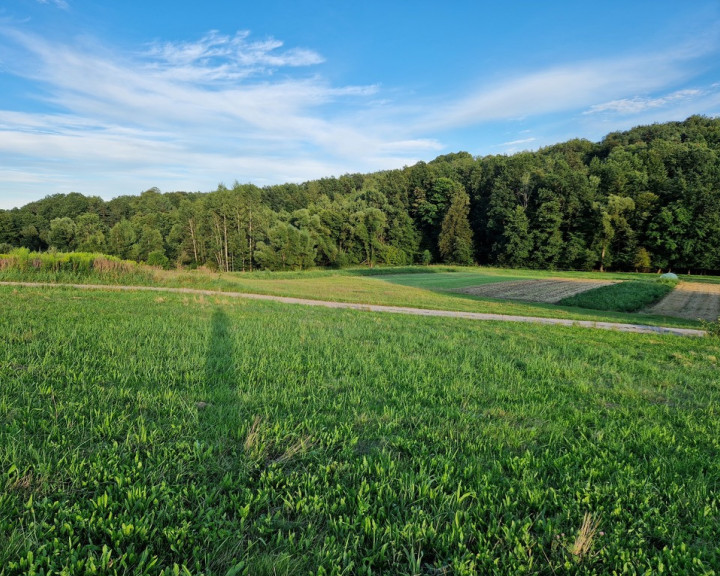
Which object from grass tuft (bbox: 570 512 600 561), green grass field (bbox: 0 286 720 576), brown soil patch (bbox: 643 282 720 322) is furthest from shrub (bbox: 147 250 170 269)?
grass tuft (bbox: 570 512 600 561)

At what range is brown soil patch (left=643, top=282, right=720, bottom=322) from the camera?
69.8ft

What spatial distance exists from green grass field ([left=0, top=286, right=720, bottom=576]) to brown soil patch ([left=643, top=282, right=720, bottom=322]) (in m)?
19.3

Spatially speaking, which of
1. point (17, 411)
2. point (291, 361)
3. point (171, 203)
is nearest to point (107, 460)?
point (17, 411)

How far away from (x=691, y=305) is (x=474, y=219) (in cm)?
5738

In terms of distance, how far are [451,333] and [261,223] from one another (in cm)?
6399

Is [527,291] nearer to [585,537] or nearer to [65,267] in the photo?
[65,267]

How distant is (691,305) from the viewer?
24.4 meters

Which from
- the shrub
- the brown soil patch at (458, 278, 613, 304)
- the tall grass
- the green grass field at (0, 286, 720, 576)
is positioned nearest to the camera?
the green grass field at (0, 286, 720, 576)

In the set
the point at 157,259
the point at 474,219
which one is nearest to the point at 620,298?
the point at 474,219

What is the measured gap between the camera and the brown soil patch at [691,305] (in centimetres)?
2127

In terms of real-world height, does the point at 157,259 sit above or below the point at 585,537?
above

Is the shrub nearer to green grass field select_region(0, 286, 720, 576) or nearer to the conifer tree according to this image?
the conifer tree

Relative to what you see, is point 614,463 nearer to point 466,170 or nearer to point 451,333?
point 451,333

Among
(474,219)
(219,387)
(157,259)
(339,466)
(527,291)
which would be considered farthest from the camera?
(474,219)
